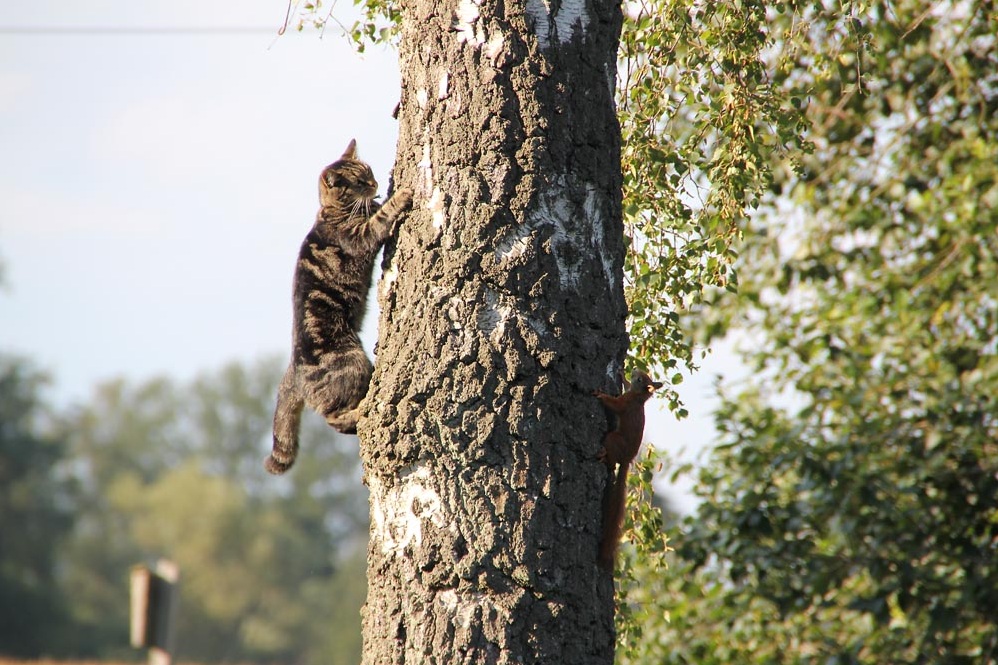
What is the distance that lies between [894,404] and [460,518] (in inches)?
131

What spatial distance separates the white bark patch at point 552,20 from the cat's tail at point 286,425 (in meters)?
1.43

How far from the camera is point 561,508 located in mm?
1834

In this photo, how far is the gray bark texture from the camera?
181 centimetres

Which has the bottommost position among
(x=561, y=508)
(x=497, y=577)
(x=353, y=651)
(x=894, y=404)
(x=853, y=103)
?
(x=497, y=577)

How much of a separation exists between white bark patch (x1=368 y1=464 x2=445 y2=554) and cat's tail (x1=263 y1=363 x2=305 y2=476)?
1.14 meters

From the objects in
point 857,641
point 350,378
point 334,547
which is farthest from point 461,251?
point 334,547

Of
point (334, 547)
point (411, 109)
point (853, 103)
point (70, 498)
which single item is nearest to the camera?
point (411, 109)

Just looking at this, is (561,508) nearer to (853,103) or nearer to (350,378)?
(350,378)

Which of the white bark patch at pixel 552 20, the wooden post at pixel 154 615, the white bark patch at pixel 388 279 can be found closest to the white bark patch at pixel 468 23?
the white bark patch at pixel 552 20

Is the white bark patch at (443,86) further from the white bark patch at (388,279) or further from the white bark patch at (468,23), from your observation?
the white bark patch at (388,279)

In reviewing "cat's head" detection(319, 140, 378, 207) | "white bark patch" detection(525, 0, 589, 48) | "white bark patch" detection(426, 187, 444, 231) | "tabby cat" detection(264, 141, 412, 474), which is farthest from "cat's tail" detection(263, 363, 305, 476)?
"white bark patch" detection(525, 0, 589, 48)

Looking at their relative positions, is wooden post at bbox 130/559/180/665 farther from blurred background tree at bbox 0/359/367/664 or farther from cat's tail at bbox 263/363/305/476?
blurred background tree at bbox 0/359/367/664

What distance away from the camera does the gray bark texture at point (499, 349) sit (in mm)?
1810

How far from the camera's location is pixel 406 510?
6.24 ft
